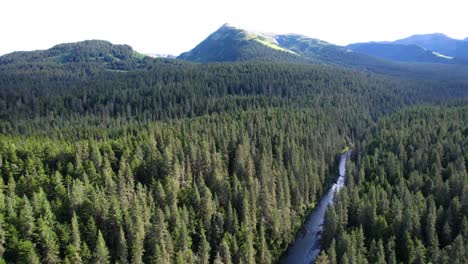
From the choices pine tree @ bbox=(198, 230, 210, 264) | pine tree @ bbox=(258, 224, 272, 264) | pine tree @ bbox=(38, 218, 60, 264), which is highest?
pine tree @ bbox=(38, 218, 60, 264)

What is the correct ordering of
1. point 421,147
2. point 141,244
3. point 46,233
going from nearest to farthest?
1. point 46,233
2. point 141,244
3. point 421,147

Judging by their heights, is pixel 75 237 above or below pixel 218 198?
above

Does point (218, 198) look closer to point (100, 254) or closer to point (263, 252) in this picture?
point (263, 252)

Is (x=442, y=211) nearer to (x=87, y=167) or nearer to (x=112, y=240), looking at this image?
(x=112, y=240)

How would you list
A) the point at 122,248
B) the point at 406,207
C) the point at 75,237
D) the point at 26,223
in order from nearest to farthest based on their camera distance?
the point at 26,223
the point at 75,237
the point at 122,248
the point at 406,207

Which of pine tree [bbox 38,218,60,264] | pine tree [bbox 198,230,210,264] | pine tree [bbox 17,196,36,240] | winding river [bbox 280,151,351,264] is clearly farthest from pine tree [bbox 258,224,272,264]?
pine tree [bbox 17,196,36,240]

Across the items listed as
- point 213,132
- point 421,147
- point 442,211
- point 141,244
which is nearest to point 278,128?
point 213,132

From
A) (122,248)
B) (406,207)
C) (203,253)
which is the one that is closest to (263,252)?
(203,253)

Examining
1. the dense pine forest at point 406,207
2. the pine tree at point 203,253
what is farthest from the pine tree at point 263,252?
the dense pine forest at point 406,207

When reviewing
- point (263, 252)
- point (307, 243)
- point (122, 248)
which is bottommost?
point (307, 243)

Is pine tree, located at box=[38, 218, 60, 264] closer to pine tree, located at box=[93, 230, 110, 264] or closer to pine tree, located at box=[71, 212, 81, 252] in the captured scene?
pine tree, located at box=[71, 212, 81, 252]

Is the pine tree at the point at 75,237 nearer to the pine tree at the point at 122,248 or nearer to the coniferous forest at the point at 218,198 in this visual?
the coniferous forest at the point at 218,198
